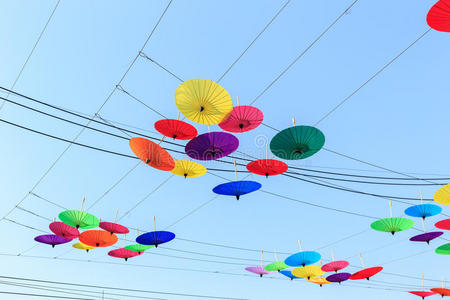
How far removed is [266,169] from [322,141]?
4.65 ft

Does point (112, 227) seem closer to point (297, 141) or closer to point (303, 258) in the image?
point (297, 141)

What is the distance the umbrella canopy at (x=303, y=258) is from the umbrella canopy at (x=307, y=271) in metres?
0.93

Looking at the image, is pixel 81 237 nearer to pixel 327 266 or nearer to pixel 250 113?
pixel 250 113

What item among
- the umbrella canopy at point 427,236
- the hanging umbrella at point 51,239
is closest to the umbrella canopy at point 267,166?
the umbrella canopy at point 427,236

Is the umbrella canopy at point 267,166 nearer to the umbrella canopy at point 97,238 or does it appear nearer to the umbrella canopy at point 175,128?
the umbrella canopy at point 175,128

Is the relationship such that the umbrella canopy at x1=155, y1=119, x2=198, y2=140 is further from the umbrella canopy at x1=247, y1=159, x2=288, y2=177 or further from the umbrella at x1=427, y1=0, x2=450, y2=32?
the umbrella at x1=427, y1=0, x2=450, y2=32

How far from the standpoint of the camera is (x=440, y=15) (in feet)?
15.2

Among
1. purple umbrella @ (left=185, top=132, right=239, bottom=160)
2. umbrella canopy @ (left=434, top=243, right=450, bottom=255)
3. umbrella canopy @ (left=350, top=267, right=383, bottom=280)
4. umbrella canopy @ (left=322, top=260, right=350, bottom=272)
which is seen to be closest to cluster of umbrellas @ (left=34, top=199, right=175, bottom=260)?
purple umbrella @ (left=185, top=132, right=239, bottom=160)

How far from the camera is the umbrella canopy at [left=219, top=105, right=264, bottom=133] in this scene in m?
6.59

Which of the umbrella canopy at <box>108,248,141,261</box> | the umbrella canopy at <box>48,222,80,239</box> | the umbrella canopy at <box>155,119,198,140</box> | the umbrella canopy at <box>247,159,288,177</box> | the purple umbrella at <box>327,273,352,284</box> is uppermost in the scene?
the umbrella canopy at <box>155,119,198,140</box>

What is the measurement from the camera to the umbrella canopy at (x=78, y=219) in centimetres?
830

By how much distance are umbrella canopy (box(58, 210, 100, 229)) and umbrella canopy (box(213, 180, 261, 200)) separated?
3.33 metres

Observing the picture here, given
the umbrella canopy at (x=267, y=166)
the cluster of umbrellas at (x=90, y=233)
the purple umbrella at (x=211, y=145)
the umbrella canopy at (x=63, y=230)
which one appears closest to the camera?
the purple umbrella at (x=211, y=145)

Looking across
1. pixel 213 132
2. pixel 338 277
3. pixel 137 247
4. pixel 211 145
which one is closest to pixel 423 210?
pixel 338 277
